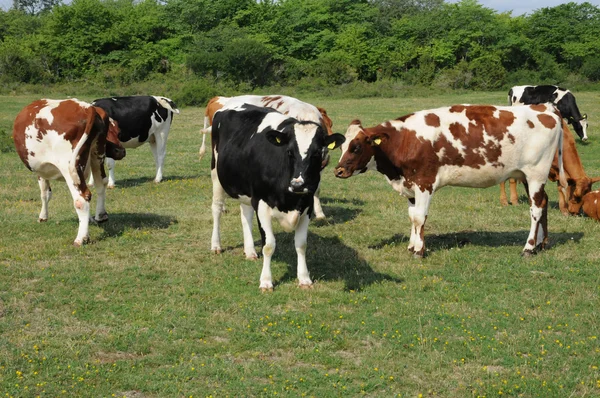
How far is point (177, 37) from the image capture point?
6356 centimetres

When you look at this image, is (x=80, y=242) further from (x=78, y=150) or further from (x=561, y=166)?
(x=561, y=166)

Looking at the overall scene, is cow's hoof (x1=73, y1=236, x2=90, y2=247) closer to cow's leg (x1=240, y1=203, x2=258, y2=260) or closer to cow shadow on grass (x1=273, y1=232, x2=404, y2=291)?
cow's leg (x1=240, y1=203, x2=258, y2=260)

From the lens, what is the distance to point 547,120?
10.6 m

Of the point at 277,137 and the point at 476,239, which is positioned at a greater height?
the point at 277,137

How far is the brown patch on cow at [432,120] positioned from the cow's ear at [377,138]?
0.64 m

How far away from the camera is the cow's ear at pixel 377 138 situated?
10.6m

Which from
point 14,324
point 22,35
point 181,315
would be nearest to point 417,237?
point 181,315

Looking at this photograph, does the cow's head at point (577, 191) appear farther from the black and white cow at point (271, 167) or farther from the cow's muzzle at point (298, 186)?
the cow's muzzle at point (298, 186)

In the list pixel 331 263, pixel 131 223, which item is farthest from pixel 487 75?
pixel 331 263

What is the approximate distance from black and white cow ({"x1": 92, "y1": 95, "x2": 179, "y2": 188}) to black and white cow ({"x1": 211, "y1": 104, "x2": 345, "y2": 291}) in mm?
6982

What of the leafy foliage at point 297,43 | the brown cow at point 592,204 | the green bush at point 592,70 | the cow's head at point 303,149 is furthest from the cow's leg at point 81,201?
the green bush at point 592,70

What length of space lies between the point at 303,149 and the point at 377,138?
257cm

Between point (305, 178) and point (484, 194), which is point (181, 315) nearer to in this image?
point (305, 178)

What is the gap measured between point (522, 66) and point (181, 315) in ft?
207
